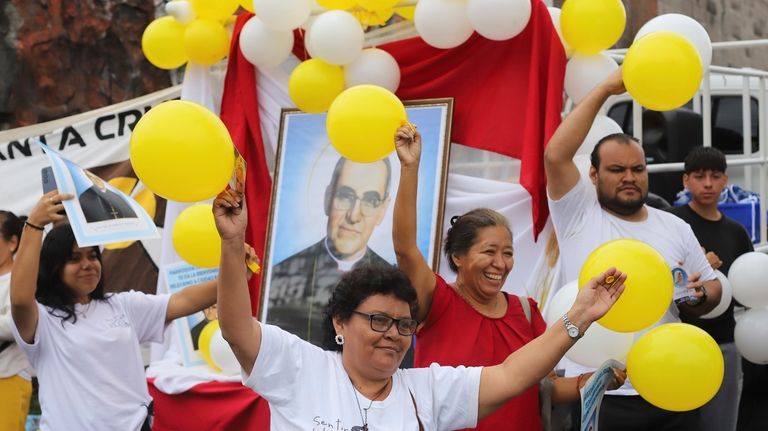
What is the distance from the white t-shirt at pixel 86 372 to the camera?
11.3 feet

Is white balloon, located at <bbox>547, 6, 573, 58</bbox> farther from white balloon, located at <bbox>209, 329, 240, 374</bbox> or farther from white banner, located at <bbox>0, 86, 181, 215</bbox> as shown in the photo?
white banner, located at <bbox>0, 86, 181, 215</bbox>

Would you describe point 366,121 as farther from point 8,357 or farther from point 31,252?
point 8,357

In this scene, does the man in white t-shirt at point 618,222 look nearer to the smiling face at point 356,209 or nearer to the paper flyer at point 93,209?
the smiling face at point 356,209

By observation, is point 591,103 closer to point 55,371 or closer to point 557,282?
point 557,282

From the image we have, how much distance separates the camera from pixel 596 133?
14.4ft


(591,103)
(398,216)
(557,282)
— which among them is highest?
(591,103)

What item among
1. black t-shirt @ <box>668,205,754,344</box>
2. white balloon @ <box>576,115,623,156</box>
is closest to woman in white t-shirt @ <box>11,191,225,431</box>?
white balloon @ <box>576,115,623,156</box>

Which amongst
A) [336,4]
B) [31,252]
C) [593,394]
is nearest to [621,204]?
[593,394]

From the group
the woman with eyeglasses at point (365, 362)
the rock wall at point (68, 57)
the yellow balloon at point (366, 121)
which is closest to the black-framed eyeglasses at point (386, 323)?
the woman with eyeglasses at point (365, 362)

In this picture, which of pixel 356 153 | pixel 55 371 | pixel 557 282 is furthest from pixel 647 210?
pixel 55 371

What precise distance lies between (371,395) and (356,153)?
1260 mm

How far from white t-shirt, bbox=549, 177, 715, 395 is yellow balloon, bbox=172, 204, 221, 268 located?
155 centimetres

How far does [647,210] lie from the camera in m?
3.83

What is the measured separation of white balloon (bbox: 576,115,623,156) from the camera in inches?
172
